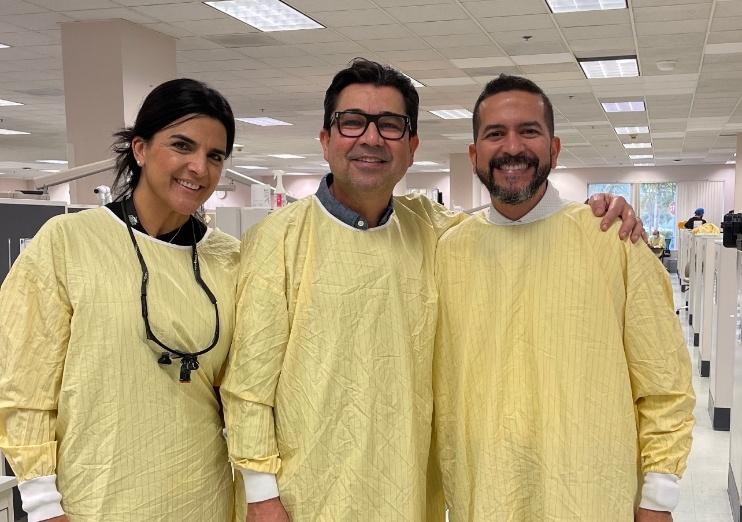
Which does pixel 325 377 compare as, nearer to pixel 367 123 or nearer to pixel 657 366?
pixel 367 123

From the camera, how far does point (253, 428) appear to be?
1.54 m

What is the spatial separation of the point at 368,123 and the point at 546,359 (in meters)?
0.67

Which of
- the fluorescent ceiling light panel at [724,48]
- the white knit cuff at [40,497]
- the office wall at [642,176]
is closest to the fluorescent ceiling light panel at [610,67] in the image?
the fluorescent ceiling light panel at [724,48]

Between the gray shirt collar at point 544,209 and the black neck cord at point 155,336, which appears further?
the gray shirt collar at point 544,209

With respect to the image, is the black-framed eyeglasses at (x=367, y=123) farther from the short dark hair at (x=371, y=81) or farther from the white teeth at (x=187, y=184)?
the white teeth at (x=187, y=184)

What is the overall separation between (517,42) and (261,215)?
13.0ft

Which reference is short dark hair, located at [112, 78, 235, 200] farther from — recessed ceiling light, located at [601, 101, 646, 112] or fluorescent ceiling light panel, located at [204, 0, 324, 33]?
recessed ceiling light, located at [601, 101, 646, 112]

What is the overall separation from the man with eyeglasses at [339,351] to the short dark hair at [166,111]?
0.90ft

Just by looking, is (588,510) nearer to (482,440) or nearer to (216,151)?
(482,440)

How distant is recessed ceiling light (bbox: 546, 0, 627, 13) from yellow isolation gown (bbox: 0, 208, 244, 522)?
4.60 meters

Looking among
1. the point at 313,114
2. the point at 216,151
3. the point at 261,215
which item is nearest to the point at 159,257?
the point at 216,151

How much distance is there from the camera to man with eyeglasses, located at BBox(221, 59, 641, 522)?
1.56m

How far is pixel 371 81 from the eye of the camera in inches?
65.5

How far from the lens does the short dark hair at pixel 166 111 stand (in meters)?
1.60
